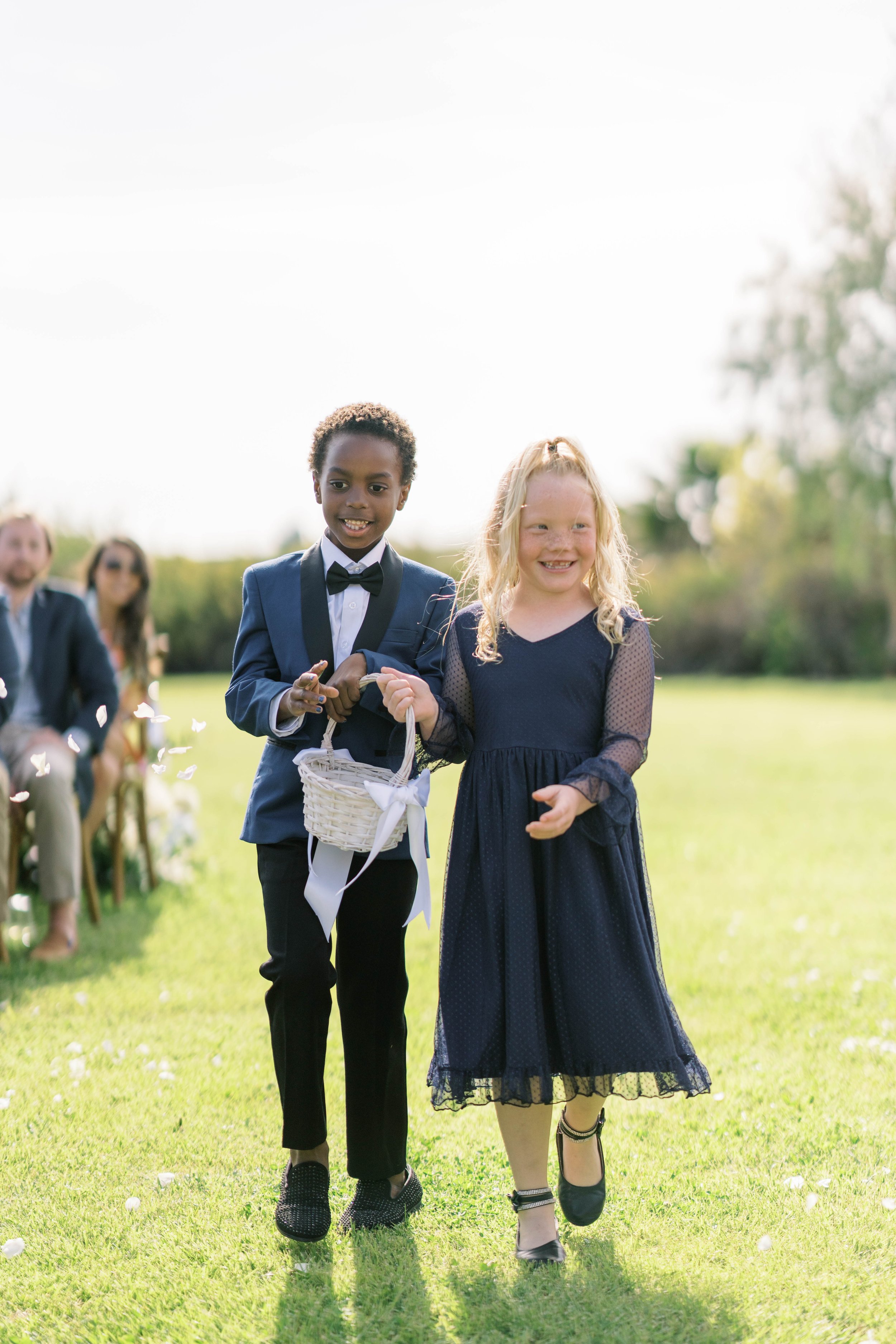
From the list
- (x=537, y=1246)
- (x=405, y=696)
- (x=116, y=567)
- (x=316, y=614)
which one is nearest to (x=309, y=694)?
(x=405, y=696)

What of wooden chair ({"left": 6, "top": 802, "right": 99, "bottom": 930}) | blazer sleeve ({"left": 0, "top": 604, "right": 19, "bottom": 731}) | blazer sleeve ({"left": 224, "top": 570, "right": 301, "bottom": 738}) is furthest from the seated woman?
blazer sleeve ({"left": 224, "top": 570, "right": 301, "bottom": 738})

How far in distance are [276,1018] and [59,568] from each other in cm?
2305

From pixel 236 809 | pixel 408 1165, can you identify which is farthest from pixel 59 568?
pixel 408 1165

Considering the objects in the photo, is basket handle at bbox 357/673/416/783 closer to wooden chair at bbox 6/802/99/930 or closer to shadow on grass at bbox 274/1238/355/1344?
shadow on grass at bbox 274/1238/355/1344

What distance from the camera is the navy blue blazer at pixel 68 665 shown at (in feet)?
20.6

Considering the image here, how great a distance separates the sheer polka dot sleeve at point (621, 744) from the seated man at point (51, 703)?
3573mm

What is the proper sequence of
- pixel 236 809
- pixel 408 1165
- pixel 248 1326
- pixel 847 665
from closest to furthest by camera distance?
pixel 248 1326, pixel 408 1165, pixel 236 809, pixel 847 665

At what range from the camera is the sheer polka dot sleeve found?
2.90 metres

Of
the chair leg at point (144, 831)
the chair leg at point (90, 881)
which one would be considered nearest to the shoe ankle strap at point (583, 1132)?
the chair leg at point (90, 881)

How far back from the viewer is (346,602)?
3145 mm

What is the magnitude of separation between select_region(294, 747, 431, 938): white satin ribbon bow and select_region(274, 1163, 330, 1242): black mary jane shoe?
0.61 metres

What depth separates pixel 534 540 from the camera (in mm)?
3090

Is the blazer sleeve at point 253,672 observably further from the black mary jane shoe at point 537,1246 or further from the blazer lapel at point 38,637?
the blazer lapel at point 38,637

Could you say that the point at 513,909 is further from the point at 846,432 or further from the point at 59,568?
the point at 846,432
